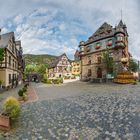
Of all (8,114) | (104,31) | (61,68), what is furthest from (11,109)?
(61,68)

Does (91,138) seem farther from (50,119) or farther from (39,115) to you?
(39,115)

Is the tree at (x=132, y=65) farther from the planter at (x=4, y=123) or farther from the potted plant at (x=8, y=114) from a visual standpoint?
the planter at (x=4, y=123)

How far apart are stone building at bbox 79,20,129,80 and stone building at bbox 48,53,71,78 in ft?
72.0

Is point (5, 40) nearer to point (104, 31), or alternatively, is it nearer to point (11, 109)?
point (11, 109)

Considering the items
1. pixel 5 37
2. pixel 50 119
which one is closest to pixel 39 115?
pixel 50 119

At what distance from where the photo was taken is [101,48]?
42688mm

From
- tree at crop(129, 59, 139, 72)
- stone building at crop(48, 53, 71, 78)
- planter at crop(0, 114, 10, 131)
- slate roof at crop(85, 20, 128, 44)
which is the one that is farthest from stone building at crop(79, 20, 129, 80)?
planter at crop(0, 114, 10, 131)

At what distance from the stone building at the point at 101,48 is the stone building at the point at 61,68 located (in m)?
21.9

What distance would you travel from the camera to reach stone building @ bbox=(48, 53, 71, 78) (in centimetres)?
6925

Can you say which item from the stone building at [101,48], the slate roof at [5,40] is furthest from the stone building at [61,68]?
the slate roof at [5,40]

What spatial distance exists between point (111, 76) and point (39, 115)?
103 ft

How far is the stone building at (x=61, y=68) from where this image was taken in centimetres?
6925

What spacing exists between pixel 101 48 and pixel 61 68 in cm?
2953

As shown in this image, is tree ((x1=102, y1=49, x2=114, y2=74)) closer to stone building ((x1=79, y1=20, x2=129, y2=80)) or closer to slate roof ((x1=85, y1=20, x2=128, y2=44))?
stone building ((x1=79, y1=20, x2=129, y2=80))
